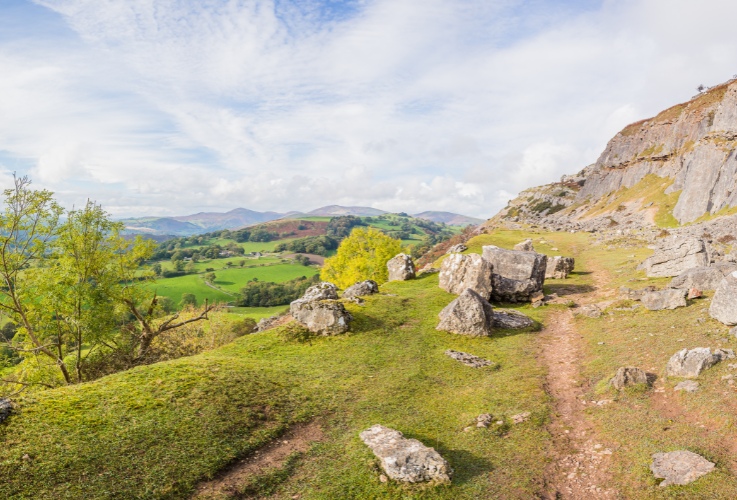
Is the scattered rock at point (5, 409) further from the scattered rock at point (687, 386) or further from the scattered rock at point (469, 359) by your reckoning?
the scattered rock at point (687, 386)

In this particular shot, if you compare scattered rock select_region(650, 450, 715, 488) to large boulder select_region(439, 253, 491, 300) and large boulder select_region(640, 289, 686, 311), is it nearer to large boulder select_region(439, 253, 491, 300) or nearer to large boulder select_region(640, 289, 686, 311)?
large boulder select_region(640, 289, 686, 311)

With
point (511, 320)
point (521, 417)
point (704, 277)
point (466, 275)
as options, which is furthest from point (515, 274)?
point (521, 417)

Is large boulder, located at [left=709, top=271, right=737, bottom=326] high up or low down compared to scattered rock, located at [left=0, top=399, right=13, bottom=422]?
up

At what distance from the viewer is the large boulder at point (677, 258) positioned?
29.5 metres

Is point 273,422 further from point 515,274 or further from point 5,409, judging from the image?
point 515,274

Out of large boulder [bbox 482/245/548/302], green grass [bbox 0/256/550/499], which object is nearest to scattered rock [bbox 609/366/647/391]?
green grass [bbox 0/256/550/499]

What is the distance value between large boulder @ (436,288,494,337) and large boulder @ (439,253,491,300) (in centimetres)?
491

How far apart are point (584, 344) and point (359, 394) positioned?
14.8 metres

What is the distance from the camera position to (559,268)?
3981cm

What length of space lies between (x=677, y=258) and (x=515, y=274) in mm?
13988

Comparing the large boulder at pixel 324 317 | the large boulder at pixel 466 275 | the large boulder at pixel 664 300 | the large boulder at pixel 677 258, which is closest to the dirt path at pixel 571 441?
the large boulder at pixel 664 300

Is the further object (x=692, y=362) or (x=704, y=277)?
(x=704, y=277)

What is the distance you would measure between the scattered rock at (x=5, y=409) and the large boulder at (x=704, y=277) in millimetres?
34346

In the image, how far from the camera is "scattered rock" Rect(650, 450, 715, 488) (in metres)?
8.52
